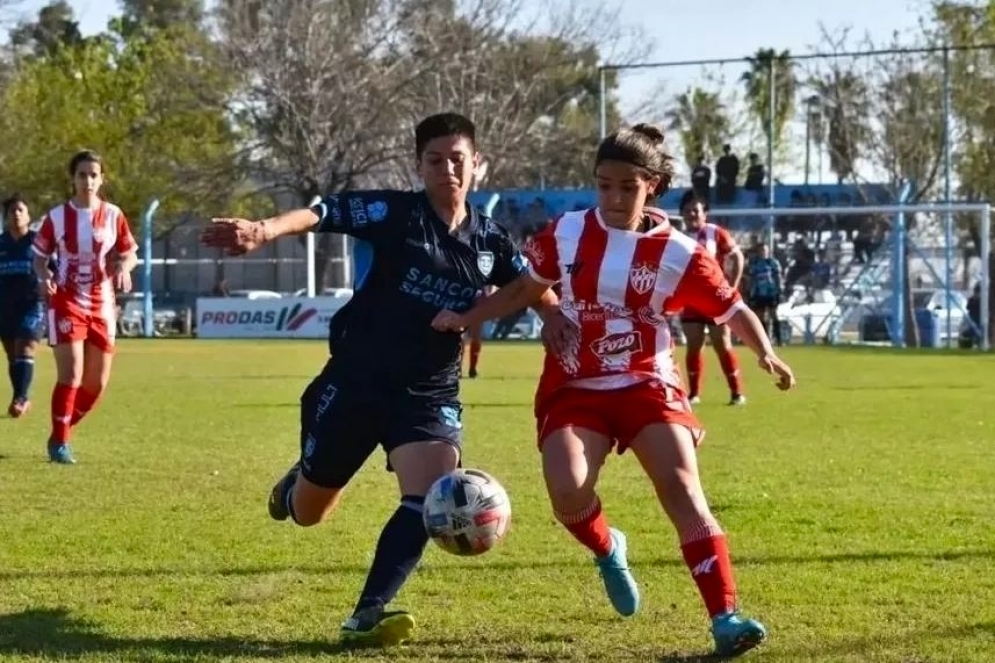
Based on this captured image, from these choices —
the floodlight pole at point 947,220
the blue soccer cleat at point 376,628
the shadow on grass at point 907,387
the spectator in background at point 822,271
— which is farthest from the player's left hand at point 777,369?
the spectator in background at point 822,271

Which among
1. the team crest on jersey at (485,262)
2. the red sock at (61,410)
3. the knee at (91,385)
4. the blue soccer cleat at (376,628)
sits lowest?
the blue soccer cleat at (376,628)

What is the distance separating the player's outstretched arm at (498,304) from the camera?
582 centimetres

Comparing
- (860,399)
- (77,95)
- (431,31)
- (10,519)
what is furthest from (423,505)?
(77,95)

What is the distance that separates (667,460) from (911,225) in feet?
100

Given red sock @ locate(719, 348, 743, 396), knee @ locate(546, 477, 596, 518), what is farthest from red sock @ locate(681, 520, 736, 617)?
red sock @ locate(719, 348, 743, 396)

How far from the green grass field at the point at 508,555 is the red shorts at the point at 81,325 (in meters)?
0.81

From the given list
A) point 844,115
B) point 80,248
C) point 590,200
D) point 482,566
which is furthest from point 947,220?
point 482,566

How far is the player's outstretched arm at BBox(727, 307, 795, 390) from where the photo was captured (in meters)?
5.66

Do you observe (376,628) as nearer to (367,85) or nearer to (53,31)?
(367,85)

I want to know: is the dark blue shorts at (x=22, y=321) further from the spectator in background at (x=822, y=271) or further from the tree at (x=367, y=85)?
the tree at (x=367, y=85)

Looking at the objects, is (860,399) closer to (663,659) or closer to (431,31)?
(663,659)

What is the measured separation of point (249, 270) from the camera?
186 feet

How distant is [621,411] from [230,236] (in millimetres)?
1425

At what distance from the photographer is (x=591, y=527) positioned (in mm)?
5816
